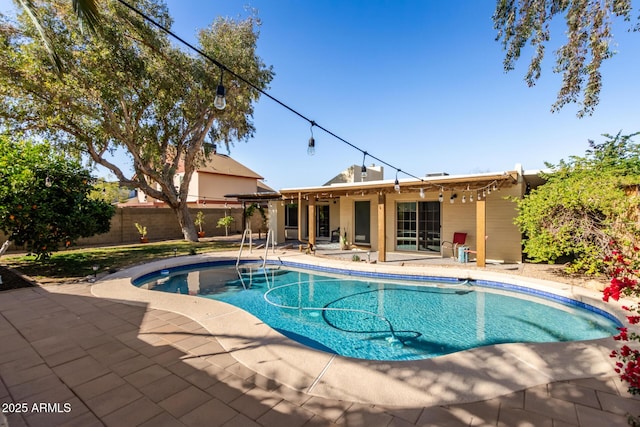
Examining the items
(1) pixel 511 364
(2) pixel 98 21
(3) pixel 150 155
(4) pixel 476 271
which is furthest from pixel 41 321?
(3) pixel 150 155

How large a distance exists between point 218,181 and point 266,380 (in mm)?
22726

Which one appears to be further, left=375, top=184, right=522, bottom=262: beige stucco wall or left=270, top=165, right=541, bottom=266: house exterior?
left=375, top=184, right=522, bottom=262: beige stucco wall

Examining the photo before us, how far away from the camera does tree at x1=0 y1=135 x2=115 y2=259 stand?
6.99 metres

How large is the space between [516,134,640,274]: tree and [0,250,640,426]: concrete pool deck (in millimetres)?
4374

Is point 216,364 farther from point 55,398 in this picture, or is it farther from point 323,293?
point 323,293

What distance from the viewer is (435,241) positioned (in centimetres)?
1200

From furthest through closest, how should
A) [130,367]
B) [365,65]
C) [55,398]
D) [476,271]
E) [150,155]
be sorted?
[150,155], [365,65], [476,271], [130,367], [55,398]

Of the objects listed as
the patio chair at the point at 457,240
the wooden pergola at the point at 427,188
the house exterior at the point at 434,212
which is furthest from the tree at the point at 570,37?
the patio chair at the point at 457,240

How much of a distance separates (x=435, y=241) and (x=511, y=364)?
9.05 meters

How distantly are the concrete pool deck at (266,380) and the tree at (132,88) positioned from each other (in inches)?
378

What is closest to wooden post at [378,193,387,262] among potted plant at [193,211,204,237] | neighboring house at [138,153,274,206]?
potted plant at [193,211,204,237]

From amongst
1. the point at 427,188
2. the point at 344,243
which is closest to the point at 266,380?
the point at 427,188

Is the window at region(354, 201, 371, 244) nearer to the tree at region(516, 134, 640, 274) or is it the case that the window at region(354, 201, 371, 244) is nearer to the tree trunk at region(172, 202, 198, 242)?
the tree at region(516, 134, 640, 274)

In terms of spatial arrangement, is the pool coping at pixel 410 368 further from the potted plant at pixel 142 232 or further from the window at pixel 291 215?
the window at pixel 291 215
